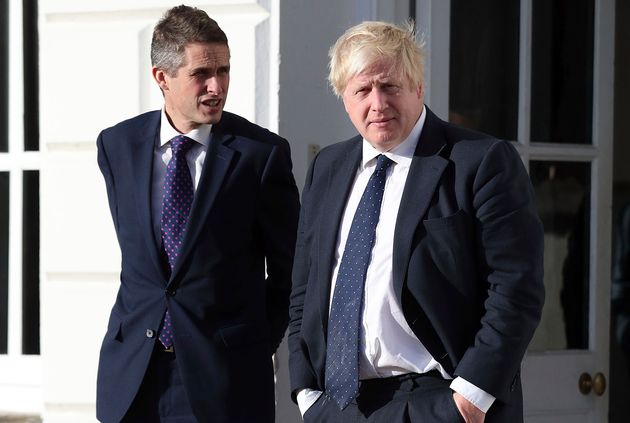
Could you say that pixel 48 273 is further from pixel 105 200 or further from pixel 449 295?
pixel 449 295

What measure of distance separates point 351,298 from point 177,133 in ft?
2.93

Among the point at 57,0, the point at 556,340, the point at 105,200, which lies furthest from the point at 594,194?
the point at 57,0

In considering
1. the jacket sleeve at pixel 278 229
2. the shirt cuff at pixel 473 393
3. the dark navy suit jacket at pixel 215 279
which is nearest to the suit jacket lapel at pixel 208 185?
the dark navy suit jacket at pixel 215 279

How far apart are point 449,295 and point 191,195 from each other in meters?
0.90

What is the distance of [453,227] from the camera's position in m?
2.46

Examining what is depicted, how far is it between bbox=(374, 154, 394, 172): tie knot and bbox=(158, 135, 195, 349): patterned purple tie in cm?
66

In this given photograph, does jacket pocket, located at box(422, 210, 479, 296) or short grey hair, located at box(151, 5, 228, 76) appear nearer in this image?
jacket pocket, located at box(422, 210, 479, 296)

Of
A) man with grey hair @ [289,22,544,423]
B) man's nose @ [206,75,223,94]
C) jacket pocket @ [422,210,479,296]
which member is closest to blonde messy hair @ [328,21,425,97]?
man with grey hair @ [289,22,544,423]

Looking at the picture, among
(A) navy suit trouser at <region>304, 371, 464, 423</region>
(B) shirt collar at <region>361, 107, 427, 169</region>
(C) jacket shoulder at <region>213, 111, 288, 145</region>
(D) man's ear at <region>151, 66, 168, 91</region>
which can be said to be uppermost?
(D) man's ear at <region>151, 66, 168, 91</region>

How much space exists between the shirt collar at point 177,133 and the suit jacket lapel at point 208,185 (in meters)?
0.02

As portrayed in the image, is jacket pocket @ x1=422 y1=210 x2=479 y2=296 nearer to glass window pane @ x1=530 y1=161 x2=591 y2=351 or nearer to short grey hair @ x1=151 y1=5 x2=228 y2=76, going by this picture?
short grey hair @ x1=151 y1=5 x2=228 y2=76

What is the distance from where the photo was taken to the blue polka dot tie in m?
2.53

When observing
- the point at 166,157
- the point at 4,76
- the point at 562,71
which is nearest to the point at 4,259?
the point at 4,76

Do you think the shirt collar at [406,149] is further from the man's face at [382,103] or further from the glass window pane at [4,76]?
the glass window pane at [4,76]
